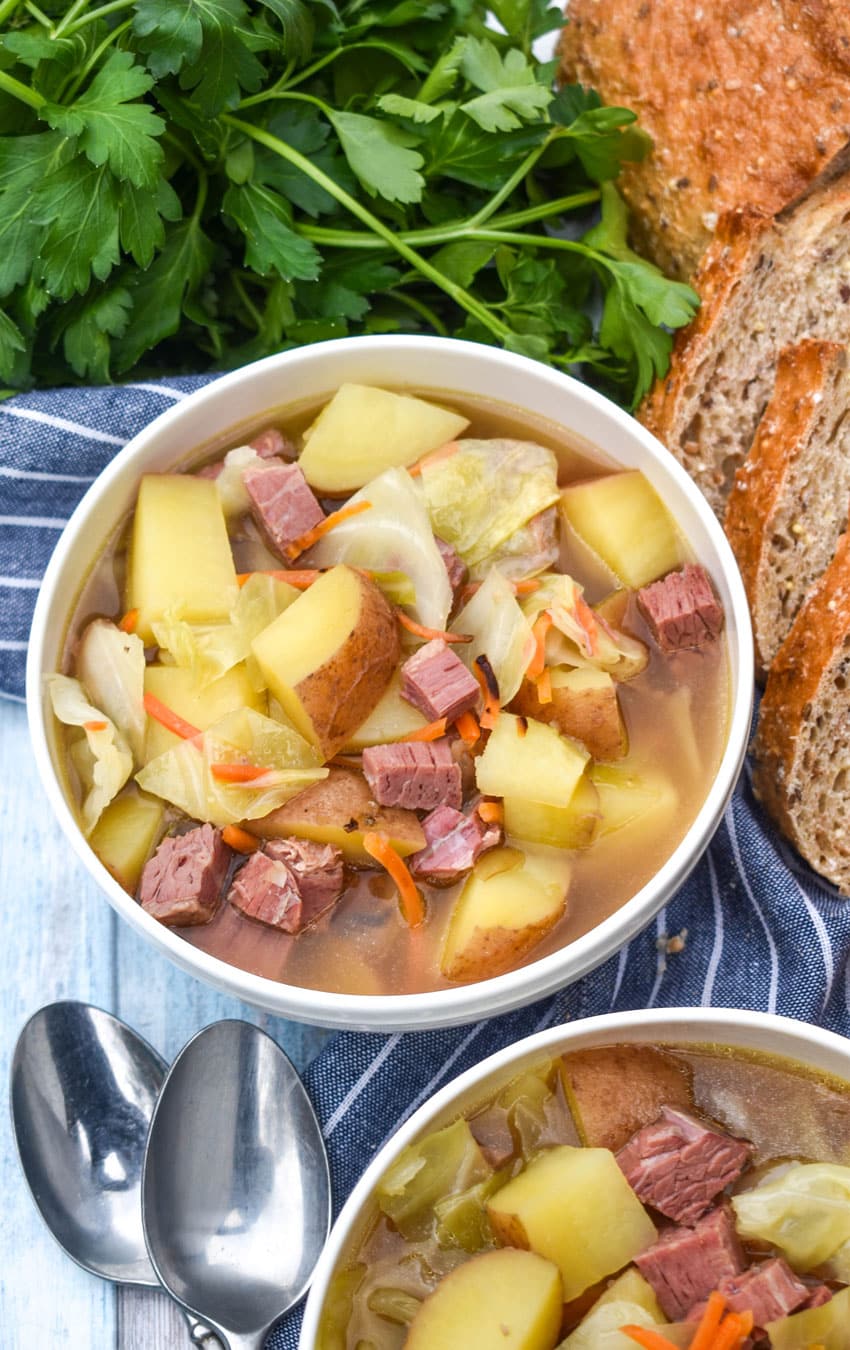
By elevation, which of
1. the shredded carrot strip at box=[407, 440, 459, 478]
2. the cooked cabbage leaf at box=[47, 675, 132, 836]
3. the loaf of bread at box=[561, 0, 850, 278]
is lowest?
the cooked cabbage leaf at box=[47, 675, 132, 836]

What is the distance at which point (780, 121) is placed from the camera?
8.37 ft

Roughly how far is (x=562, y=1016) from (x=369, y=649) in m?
0.86

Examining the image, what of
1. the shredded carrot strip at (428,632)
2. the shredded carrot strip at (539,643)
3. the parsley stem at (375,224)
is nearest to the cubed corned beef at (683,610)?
Answer: the shredded carrot strip at (539,643)

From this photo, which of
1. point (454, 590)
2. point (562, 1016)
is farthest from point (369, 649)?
point (562, 1016)

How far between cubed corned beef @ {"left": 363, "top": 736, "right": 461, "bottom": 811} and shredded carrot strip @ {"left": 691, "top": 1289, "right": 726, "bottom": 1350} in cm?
81

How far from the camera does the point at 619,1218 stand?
1928mm

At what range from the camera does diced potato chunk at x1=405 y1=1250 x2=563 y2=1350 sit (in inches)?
71.6

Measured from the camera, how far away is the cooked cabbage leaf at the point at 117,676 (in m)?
2.16

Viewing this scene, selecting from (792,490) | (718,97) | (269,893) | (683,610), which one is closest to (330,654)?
(269,893)

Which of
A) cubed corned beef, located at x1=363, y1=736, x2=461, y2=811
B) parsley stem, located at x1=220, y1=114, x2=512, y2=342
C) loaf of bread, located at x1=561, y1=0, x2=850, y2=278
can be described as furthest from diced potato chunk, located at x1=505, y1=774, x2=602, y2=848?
loaf of bread, located at x1=561, y1=0, x2=850, y2=278

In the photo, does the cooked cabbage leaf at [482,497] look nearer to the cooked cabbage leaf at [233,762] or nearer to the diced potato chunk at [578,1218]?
the cooked cabbage leaf at [233,762]

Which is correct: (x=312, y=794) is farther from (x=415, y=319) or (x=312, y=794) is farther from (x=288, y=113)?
(x=288, y=113)

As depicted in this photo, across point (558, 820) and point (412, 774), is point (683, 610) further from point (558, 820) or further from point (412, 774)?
point (412, 774)

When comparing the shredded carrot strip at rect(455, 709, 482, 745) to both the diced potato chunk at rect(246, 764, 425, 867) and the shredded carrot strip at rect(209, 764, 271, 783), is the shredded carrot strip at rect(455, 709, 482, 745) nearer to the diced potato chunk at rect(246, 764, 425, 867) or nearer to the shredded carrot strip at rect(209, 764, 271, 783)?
the diced potato chunk at rect(246, 764, 425, 867)
